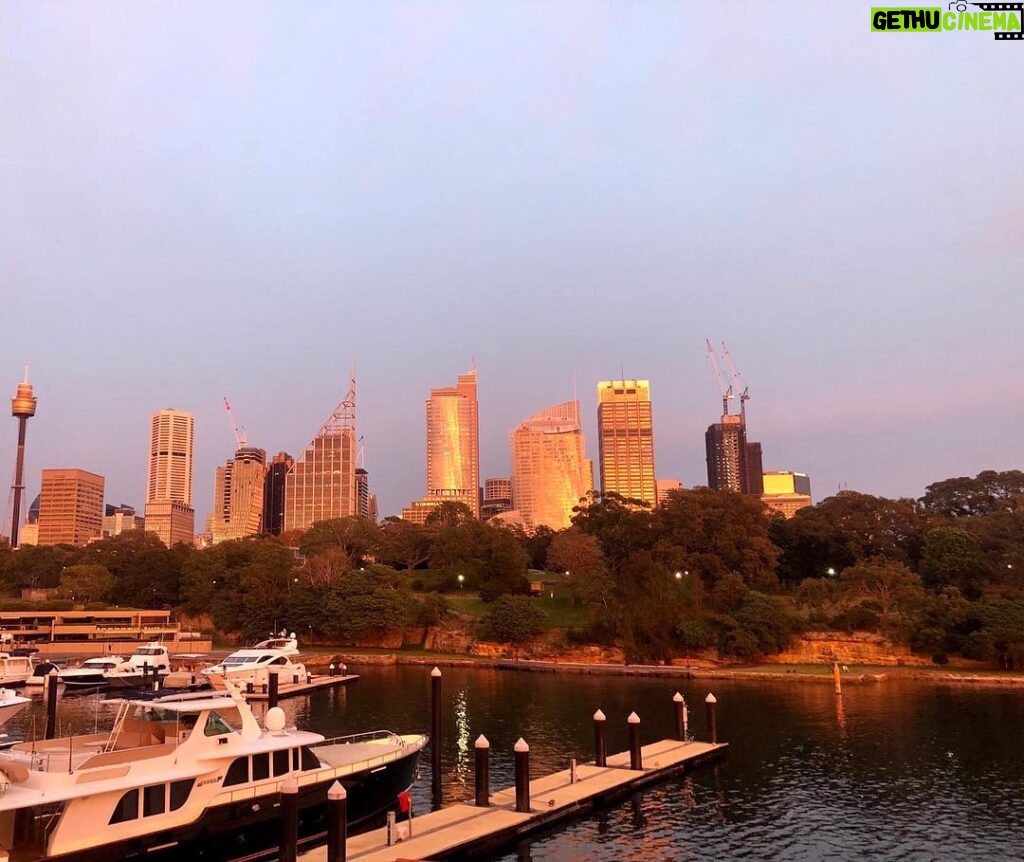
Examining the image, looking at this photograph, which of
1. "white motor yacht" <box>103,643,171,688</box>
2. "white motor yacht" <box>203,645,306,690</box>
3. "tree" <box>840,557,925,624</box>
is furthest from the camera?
"tree" <box>840,557,925,624</box>

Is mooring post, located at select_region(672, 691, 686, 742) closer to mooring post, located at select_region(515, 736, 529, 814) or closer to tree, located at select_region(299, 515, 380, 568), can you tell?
mooring post, located at select_region(515, 736, 529, 814)

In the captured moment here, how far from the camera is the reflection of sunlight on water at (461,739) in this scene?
32.2 metres

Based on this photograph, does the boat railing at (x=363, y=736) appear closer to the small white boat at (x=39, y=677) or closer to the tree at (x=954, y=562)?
the small white boat at (x=39, y=677)

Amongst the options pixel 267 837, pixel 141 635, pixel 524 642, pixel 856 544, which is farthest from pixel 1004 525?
pixel 141 635

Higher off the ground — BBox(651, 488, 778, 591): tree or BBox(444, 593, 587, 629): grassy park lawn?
BBox(651, 488, 778, 591): tree

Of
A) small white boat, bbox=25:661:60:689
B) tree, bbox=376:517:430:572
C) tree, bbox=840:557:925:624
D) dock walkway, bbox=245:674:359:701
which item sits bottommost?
dock walkway, bbox=245:674:359:701

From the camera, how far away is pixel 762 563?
286 ft

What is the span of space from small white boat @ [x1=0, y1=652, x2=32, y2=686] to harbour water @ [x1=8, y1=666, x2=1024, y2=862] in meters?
6.11

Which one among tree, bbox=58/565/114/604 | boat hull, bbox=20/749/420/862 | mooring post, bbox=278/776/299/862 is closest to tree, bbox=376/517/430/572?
tree, bbox=58/565/114/604

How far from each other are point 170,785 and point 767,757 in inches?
1011

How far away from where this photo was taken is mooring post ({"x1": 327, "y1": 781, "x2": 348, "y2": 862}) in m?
18.4

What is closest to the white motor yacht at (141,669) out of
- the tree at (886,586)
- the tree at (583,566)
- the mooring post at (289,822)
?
the tree at (583,566)

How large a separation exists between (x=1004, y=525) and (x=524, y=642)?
5674 centimetres

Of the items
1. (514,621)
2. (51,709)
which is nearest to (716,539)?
(514,621)
